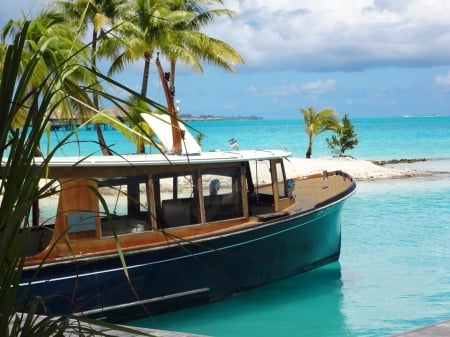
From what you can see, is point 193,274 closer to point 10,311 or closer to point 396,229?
point 10,311

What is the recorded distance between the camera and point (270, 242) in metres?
11.2

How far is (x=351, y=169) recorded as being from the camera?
34750 mm

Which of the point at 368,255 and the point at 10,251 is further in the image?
the point at 368,255

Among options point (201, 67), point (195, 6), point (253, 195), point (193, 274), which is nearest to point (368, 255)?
point (253, 195)

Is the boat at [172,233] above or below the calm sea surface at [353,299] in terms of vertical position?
above

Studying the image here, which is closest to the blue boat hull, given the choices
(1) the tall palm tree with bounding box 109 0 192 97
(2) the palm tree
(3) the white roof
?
(3) the white roof

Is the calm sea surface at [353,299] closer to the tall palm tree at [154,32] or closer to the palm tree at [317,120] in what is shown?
the tall palm tree at [154,32]

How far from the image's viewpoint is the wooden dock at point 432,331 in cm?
624

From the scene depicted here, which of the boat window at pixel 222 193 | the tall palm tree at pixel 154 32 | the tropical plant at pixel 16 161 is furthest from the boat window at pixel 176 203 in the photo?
the tall palm tree at pixel 154 32

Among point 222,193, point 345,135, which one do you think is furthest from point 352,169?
point 222,193

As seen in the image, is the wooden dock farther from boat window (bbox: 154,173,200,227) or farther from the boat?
boat window (bbox: 154,173,200,227)

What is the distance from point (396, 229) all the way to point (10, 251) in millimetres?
18937

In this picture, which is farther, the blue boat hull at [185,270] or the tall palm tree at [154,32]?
the tall palm tree at [154,32]

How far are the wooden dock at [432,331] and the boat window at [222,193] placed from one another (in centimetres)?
464
